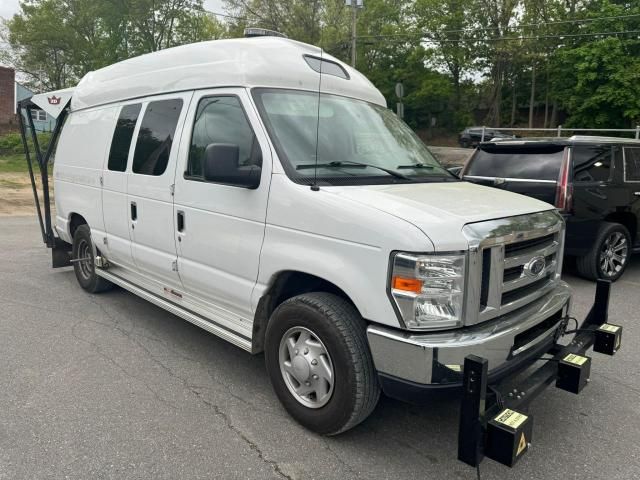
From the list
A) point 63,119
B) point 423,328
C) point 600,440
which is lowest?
point 600,440

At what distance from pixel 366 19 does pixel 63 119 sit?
41.9 m

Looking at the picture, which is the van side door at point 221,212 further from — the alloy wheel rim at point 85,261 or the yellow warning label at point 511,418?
the alloy wheel rim at point 85,261

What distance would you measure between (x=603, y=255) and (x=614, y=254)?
11.4 inches

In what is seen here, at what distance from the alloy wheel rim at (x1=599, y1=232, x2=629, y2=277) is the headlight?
203 inches

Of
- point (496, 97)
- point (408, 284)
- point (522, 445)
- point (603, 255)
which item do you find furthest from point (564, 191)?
point (496, 97)

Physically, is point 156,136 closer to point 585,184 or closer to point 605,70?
point 585,184

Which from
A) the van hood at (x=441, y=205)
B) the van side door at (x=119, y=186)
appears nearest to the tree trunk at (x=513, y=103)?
the van side door at (x=119, y=186)

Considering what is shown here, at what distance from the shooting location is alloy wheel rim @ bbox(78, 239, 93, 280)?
19.8 feet

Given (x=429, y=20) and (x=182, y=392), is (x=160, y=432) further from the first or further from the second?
(x=429, y=20)

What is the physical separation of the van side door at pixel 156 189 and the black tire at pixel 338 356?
59.9 inches

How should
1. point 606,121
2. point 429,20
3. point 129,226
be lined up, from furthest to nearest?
point 429,20
point 606,121
point 129,226

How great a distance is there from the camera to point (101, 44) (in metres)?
35.8

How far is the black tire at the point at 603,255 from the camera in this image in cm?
685

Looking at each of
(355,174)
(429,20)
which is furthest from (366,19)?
(355,174)
